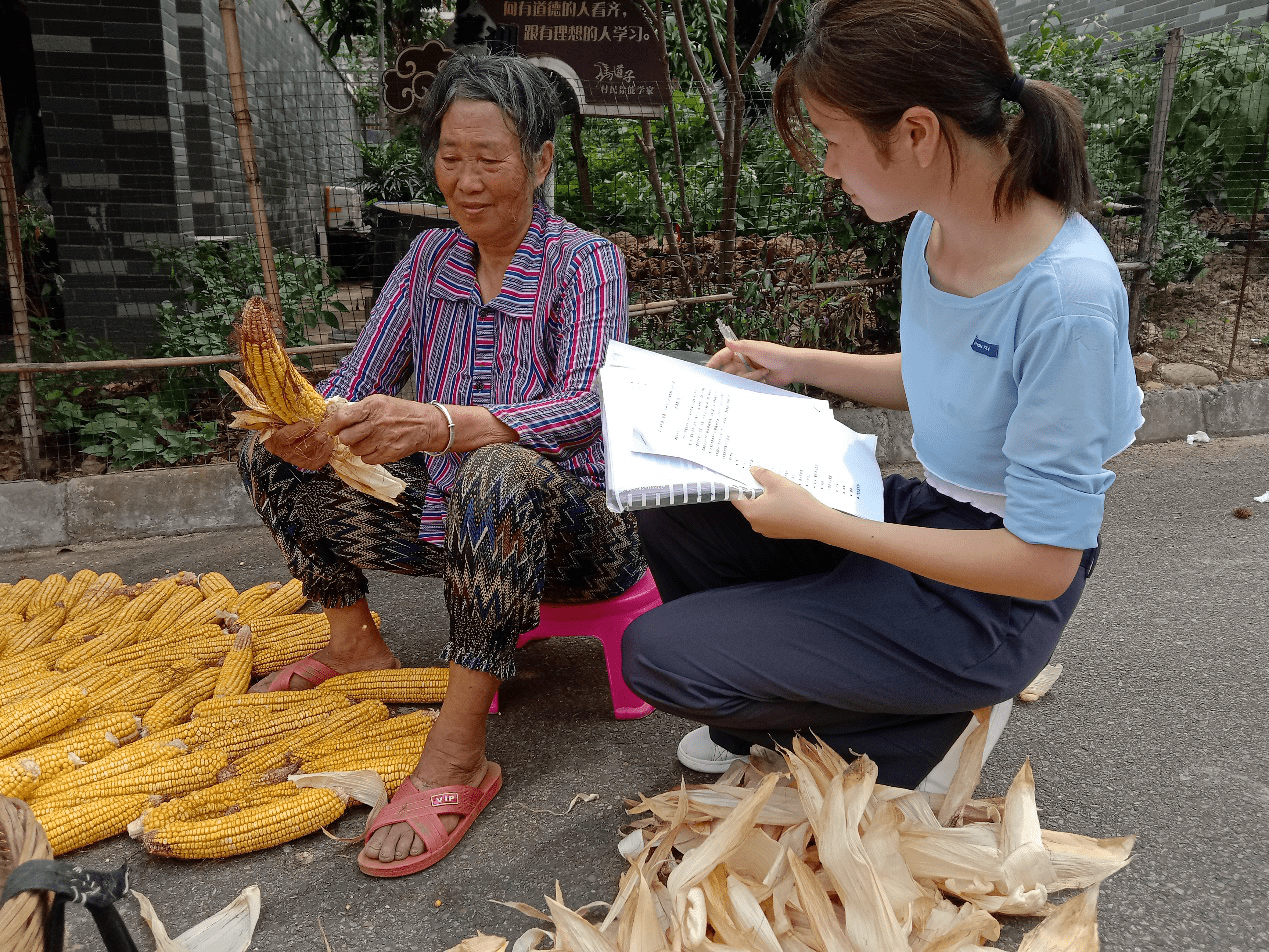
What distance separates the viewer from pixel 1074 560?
5.36 feet

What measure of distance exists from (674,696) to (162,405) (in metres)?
3.72

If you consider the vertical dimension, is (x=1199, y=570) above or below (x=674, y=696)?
below

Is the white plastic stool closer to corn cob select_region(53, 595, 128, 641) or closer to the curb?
corn cob select_region(53, 595, 128, 641)

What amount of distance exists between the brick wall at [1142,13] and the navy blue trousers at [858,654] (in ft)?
25.7

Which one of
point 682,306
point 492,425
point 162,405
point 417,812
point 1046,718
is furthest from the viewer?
point 682,306

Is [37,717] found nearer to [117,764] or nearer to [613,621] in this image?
[117,764]

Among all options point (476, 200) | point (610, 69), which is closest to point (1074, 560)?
point (476, 200)

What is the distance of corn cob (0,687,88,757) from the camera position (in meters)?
2.29

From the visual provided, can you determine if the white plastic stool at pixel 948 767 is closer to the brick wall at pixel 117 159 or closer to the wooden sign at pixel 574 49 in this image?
the wooden sign at pixel 574 49

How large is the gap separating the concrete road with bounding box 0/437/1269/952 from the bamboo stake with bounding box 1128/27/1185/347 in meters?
2.55

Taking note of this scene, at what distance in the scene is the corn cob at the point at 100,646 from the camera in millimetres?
2752

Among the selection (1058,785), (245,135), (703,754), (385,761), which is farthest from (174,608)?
(1058,785)

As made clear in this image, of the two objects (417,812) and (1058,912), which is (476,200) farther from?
(1058,912)

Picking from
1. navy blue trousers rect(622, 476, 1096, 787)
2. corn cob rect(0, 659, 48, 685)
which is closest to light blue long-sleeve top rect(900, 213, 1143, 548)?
navy blue trousers rect(622, 476, 1096, 787)
